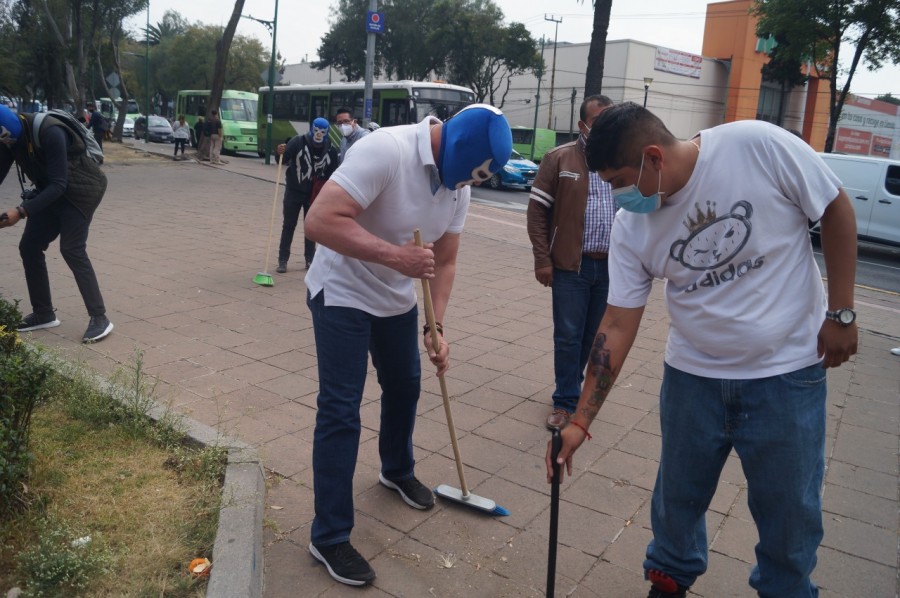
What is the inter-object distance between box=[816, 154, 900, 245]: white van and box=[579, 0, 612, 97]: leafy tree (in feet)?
15.5

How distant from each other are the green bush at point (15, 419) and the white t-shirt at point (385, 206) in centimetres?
117

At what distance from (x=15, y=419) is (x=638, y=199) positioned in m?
2.48

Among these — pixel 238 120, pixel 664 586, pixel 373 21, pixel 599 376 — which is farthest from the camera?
pixel 238 120

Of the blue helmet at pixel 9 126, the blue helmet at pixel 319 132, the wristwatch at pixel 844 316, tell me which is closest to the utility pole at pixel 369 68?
the blue helmet at pixel 319 132

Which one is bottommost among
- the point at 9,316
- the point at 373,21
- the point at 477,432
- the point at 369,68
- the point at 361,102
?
the point at 477,432

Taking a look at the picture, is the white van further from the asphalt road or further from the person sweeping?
the person sweeping

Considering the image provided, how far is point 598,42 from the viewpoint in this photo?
1523cm

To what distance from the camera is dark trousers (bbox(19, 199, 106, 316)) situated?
5.35 m

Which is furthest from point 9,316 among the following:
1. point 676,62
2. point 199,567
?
point 676,62

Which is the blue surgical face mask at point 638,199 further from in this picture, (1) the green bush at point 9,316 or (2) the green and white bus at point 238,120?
(2) the green and white bus at point 238,120

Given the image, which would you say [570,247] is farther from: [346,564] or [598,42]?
[598,42]

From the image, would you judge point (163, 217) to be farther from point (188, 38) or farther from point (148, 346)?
point (188, 38)

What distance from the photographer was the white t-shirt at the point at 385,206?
2588mm

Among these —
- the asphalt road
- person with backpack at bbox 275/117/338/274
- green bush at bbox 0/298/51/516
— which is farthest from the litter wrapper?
the asphalt road
